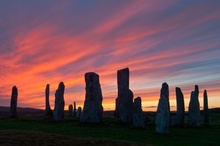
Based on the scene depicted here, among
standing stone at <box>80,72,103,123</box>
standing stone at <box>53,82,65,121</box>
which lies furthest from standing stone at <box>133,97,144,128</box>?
standing stone at <box>53,82,65,121</box>

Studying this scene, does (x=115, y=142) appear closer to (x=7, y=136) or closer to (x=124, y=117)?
(x=7, y=136)

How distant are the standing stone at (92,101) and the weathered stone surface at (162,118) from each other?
300 inches

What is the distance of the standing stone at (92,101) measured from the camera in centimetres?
3566

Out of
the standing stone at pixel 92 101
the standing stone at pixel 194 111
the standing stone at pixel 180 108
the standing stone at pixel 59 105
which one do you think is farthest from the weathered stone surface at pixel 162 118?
the standing stone at pixel 59 105

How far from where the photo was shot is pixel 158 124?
29.3m

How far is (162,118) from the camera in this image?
29.6m

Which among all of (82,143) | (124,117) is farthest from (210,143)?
(124,117)

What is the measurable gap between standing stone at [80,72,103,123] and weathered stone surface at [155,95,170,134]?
7.62 meters

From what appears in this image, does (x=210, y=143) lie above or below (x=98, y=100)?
below

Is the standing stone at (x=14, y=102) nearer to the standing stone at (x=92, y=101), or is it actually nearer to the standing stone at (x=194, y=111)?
the standing stone at (x=92, y=101)

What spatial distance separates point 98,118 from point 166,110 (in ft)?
26.6

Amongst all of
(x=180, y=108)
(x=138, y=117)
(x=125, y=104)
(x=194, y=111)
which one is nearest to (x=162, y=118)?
(x=138, y=117)

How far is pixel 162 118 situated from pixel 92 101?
9.19 metres

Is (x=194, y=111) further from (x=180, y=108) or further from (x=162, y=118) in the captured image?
(x=162, y=118)
